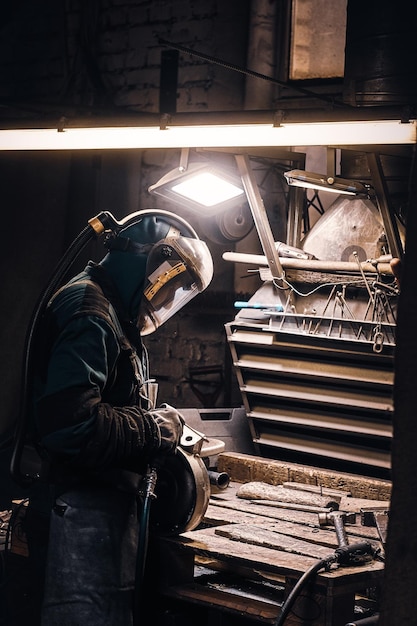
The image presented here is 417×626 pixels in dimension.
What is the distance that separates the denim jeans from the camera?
3.00 m

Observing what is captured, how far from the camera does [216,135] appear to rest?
3.17 metres

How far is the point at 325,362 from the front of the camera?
462 centimetres

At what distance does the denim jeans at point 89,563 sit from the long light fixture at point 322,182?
2.36 meters

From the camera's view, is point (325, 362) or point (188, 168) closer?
point (188, 168)

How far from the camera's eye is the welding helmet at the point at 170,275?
353cm

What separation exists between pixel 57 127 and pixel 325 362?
207cm

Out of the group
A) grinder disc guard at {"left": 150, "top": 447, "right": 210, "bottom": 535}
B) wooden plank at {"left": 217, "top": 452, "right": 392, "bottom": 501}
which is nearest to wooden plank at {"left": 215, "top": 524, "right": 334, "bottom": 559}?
grinder disc guard at {"left": 150, "top": 447, "right": 210, "bottom": 535}

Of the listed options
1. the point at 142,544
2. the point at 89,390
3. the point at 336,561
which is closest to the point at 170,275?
the point at 89,390

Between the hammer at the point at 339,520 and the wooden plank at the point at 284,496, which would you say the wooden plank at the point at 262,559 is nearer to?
the hammer at the point at 339,520

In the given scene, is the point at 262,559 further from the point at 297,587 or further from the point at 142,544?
the point at 142,544

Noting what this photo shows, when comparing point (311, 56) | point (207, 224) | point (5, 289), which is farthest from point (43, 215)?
point (311, 56)

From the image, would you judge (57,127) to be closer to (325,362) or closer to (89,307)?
(89,307)

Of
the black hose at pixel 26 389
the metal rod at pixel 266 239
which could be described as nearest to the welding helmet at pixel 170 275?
the black hose at pixel 26 389

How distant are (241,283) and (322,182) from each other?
5.99 ft
